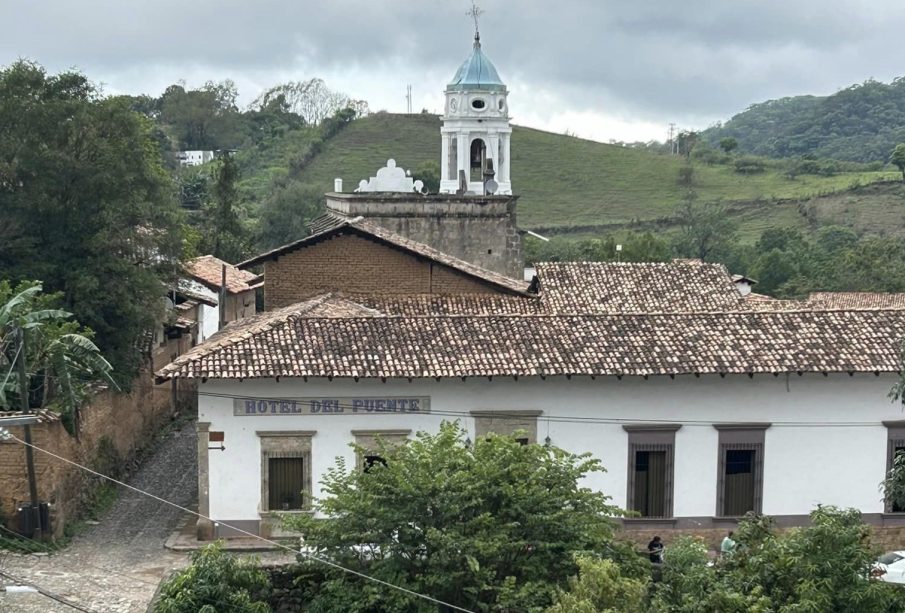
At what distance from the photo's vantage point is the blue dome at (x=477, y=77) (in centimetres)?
3809

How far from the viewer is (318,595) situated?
15.2 metres

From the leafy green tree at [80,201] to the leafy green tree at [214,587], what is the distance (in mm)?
9684

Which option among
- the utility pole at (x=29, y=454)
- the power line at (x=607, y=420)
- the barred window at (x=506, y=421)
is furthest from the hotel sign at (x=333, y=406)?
the utility pole at (x=29, y=454)

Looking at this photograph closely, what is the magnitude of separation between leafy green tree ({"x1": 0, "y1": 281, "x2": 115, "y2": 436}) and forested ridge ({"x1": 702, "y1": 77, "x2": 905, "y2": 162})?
3712 inches

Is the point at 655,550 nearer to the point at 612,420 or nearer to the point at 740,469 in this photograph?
the point at 612,420

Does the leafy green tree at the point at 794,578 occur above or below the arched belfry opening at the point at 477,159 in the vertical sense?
below

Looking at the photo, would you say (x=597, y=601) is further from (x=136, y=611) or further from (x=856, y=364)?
(x=856, y=364)

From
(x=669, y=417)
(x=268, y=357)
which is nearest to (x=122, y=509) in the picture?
(x=268, y=357)

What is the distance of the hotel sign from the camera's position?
19.6 meters

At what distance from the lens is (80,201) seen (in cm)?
2384

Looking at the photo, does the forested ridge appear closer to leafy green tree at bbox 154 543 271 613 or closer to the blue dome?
the blue dome

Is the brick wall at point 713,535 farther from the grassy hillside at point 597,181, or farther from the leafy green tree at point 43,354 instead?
the grassy hillside at point 597,181

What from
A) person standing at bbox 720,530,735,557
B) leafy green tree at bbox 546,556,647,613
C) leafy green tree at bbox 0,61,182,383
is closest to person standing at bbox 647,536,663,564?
person standing at bbox 720,530,735,557

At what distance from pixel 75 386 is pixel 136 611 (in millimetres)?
5286
